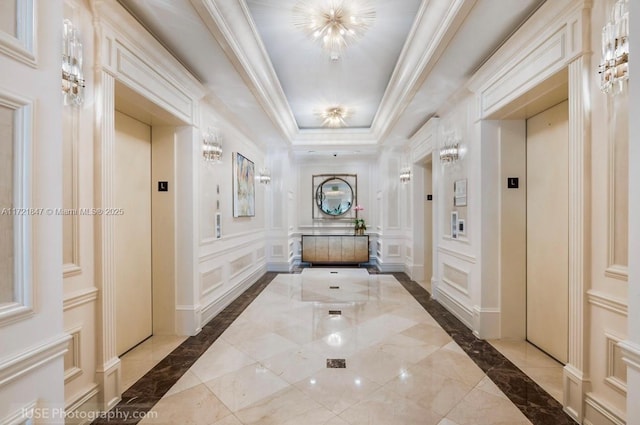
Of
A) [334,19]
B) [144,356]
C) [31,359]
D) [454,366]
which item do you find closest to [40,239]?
[31,359]

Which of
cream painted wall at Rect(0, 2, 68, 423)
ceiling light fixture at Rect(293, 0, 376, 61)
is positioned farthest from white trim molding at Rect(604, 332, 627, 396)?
ceiling light fixture at Rect(293, 0, 376, 61)

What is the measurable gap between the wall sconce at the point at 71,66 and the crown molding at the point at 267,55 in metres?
0.84

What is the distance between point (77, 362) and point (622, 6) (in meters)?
4.07

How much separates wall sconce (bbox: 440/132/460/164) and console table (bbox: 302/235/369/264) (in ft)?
11.8

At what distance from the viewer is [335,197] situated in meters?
7.89

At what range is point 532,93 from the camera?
2.59m

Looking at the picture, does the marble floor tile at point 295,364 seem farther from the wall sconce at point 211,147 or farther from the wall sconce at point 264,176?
the wall sconce at point 264,176

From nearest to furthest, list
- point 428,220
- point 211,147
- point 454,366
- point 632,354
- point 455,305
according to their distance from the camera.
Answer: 1. point 632,354
2. point 454,366
3. point 211,147
4. point 455,305
5. point 428,220

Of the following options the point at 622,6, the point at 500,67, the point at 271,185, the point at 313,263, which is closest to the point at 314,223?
the point at 313,263

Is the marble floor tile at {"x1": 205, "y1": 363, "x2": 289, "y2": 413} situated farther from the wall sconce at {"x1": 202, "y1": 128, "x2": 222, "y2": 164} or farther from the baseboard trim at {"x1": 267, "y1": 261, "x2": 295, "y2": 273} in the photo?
the baseboard trim at {"x1": 267, "y1": 261, "x2": 295, "y2": 273}

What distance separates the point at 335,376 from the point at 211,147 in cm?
298

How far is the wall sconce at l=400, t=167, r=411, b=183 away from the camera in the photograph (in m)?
6.21

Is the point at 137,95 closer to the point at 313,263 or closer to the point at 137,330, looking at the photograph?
the point at 137,330

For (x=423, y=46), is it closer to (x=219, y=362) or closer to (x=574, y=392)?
(x=574, y=392)
